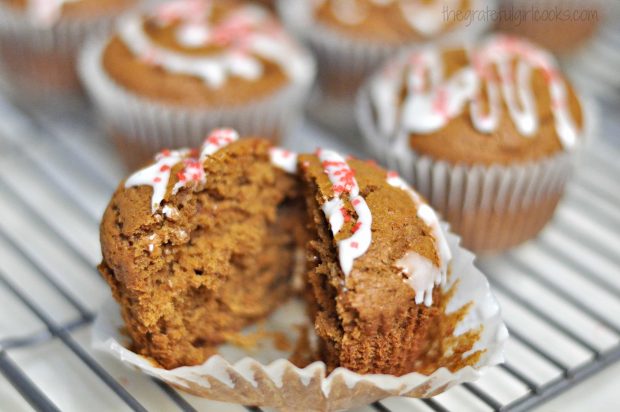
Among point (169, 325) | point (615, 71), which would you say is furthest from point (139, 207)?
point (615, 71)

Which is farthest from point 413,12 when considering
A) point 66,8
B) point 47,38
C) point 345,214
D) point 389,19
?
point 345,214

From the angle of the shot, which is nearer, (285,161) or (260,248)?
(285,161)

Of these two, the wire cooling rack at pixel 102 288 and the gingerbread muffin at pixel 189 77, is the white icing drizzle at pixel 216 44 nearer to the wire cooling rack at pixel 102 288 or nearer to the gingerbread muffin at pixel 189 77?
the gingerbread muffin at pixel 189 77

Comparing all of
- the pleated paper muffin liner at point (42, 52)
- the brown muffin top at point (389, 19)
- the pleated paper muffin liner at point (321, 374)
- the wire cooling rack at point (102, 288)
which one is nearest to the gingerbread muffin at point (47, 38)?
the pleated paper muffin liner at point (42, 52)

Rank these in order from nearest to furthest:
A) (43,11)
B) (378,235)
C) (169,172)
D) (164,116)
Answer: (378,235), (169,172), (164,116), (43,11)

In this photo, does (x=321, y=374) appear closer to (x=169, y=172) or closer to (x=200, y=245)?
(x=200, y=245)

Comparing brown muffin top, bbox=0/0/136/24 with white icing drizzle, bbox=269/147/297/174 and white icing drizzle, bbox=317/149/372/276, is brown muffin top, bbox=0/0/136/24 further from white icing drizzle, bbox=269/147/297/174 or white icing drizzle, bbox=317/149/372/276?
white icing drizzle, bbox=317/149/372/276
